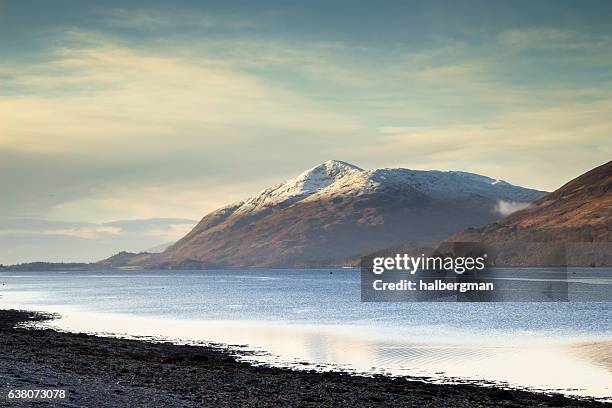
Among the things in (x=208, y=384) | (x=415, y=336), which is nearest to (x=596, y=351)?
(x=415, y=336)

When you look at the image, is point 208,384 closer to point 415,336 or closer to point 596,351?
point 596,351

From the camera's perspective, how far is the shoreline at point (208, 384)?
27766 millimetres

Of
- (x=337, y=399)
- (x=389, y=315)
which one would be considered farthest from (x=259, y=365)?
(x=389, y=315)

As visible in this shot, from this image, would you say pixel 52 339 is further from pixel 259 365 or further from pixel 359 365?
pixel 359 365

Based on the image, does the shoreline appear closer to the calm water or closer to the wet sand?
the calm water

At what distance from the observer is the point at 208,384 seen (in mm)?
33500

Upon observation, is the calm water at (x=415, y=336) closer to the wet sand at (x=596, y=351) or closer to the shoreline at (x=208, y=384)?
the wet sand at (x=596, y=351)

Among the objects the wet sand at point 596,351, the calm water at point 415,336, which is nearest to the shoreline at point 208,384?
the calm water at point 415,336

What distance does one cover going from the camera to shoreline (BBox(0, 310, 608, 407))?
27766mm

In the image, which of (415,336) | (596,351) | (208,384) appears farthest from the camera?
(415,336)

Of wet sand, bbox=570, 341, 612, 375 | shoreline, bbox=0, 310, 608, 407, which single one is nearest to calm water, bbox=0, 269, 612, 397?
wet sand, bbox=570, 341, 612, 375

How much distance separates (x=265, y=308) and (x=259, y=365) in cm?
6742

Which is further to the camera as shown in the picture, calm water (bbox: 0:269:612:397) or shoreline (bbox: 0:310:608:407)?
calm water (bbox: 0:269:612:397)

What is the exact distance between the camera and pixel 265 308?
113125 millimetres
